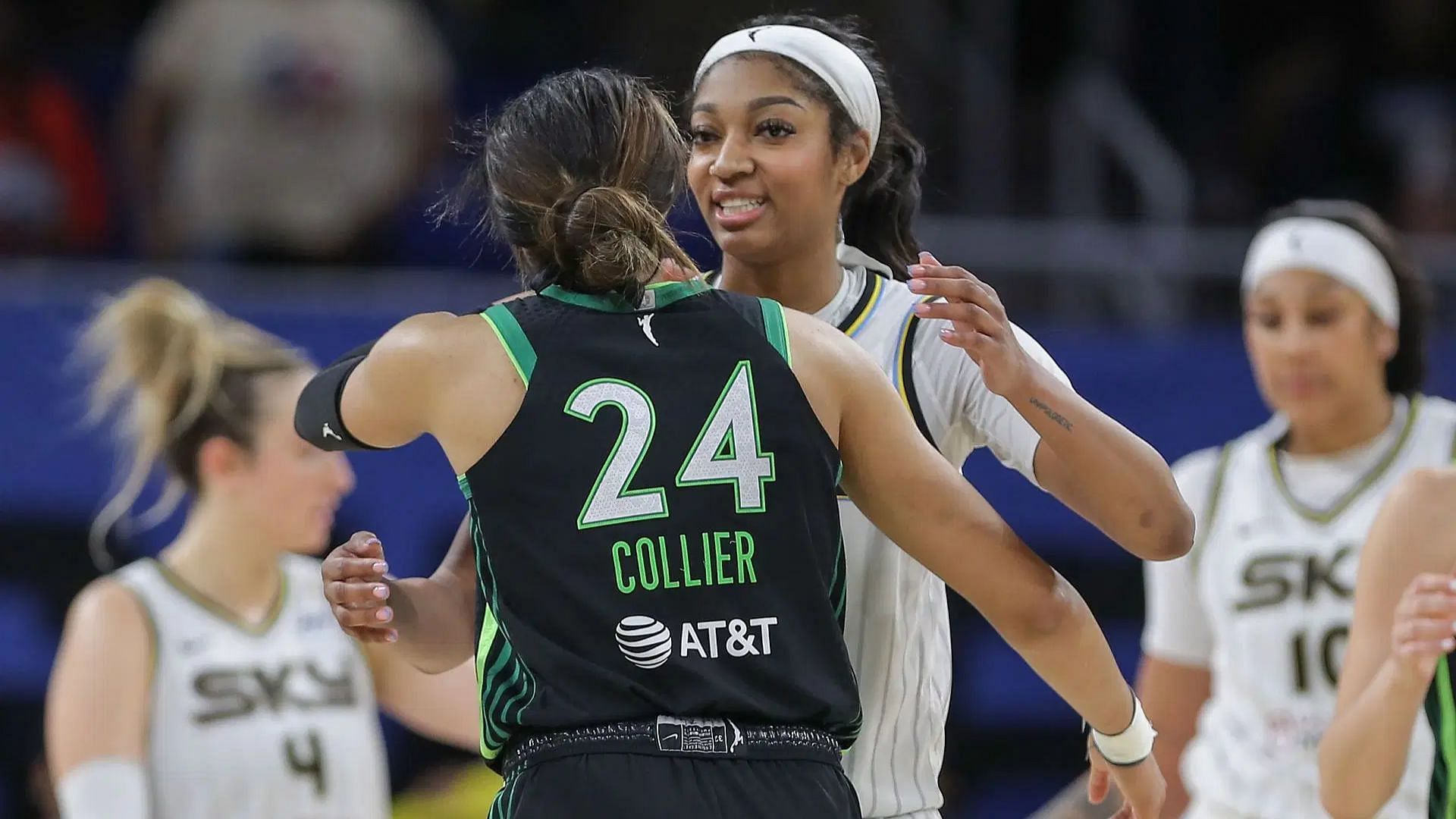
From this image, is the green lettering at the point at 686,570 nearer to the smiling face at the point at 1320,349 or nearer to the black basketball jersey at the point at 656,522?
the black basketball jersey at the point at 656,522

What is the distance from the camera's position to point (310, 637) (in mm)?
4895

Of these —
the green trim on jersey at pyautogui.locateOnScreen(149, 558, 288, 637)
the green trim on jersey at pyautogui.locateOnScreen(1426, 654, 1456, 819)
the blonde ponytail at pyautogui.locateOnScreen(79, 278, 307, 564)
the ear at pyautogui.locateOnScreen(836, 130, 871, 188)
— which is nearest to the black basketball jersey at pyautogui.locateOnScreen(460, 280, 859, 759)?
the ear at pyautogui.locateOnScreen(836, 130, 871, 188)

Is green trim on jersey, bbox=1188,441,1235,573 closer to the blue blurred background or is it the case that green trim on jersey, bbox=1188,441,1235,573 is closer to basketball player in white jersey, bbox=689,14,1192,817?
the blue blurred background

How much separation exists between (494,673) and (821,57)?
1.14 metres

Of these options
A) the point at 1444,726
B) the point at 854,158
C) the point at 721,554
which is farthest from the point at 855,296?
the point at 1444,726

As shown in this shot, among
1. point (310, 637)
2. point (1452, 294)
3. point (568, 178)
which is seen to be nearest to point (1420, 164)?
point (1452, 294)

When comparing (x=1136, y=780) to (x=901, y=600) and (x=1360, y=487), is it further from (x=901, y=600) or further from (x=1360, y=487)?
(x=1360, y=487)

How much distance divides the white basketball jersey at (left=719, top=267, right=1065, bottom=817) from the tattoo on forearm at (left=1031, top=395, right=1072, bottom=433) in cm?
32

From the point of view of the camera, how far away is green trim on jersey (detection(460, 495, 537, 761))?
2.70 metres

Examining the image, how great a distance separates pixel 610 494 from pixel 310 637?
2453mm

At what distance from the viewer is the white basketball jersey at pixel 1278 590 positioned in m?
4.70

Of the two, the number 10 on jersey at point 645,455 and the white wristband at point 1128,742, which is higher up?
the number 10 on jersey at point 645,455

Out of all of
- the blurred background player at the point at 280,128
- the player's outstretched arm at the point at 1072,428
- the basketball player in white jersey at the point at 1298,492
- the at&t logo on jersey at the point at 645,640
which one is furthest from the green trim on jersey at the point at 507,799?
the blurred background player at the point at 280,128

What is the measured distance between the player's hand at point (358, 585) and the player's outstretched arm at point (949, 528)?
2.10 ft
